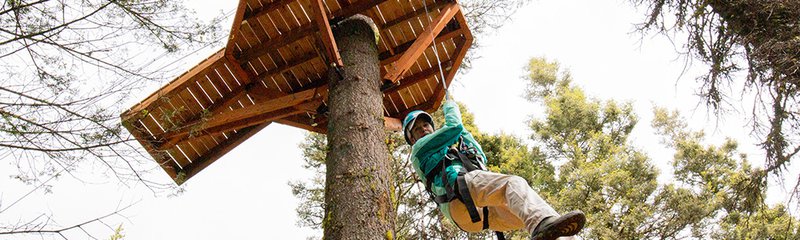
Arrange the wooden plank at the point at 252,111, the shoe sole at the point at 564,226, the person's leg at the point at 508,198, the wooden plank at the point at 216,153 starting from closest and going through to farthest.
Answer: the shoe sole at the point at 564,226, the person's leg at the point at 508,198, the wooden plank at the point at 252,111, the wooden plank at the point at 216,153

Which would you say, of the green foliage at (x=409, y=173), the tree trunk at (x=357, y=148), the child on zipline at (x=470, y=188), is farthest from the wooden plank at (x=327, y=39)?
the green foliage at (x=409, y=173)

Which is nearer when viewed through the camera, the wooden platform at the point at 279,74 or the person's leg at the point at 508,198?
the person's leg at the point at 508,198

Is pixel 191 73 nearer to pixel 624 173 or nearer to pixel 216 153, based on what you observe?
pixel 216 153

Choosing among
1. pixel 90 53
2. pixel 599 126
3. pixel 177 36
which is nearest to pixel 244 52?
pixel 177 36

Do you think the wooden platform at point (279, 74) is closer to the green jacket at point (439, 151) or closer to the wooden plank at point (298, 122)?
the wooden plank at point (298, 122)

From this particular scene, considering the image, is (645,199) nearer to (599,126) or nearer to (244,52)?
(599,126)

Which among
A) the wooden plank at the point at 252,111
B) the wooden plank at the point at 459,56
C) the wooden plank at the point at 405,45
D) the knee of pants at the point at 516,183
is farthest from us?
the wooden plank at the point at 459,56

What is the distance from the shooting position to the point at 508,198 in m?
2.78

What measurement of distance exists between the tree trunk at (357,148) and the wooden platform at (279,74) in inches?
11.9

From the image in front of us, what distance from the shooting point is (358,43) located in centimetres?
459

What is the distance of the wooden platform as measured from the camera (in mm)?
4887

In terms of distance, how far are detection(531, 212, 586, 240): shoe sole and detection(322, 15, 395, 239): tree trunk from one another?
98 centimetres

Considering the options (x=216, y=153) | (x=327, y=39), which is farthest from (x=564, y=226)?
(x=216, y=153)

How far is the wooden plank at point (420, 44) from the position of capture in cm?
452
